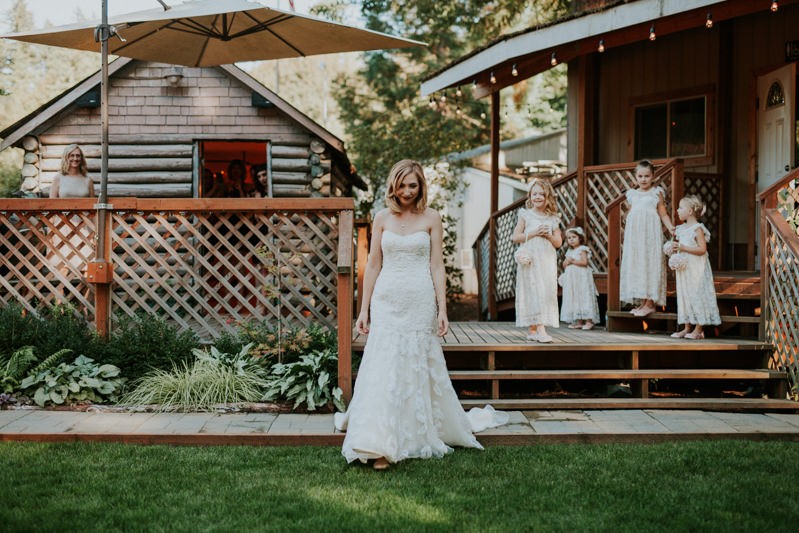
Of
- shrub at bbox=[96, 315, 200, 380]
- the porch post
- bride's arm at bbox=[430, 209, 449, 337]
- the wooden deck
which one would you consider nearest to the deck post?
the wooden deck

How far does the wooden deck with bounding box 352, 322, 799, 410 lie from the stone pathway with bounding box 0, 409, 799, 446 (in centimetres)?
24

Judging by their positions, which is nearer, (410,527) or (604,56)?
(410,527)


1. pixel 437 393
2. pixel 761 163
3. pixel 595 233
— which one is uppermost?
pixel 761 163

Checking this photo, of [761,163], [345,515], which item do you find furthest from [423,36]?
[345,515]

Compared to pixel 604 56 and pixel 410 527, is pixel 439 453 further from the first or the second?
pixel 604 56

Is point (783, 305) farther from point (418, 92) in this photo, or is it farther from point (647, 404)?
point (418, 92)

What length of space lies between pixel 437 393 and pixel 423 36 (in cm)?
2314

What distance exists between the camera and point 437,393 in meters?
5.14

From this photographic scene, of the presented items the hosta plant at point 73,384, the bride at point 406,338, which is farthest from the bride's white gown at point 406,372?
the hosta plant at point 73,384

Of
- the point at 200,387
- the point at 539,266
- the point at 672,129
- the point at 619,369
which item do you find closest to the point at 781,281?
the point at 619,369

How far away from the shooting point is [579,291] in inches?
334

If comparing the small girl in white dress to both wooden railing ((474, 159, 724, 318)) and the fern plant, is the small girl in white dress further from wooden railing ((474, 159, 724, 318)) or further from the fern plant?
the fern plant

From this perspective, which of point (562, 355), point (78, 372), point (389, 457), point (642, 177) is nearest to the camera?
point (389, 457)

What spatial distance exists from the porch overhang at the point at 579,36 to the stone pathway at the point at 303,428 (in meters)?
4.17
